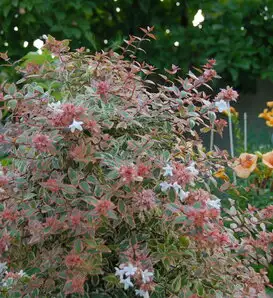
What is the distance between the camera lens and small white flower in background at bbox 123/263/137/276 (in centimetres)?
184

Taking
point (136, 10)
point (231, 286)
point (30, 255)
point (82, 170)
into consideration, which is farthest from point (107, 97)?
point (136, 10)

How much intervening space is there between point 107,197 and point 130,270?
23cm

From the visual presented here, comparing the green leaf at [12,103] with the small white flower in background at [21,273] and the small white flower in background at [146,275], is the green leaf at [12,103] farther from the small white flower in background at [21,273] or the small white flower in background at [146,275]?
the small white flower in background at [146,275]

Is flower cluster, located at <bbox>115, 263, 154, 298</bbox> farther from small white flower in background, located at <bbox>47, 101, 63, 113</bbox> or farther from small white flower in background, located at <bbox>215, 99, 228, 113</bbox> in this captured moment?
small white flower in background, located at <bbox>215, 99, 228, 113</bbox>

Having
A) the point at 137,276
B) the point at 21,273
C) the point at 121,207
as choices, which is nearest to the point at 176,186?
the point at 121,207

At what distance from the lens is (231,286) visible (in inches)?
87.8

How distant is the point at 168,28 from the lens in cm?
577

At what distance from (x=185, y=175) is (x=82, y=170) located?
35 centimetres

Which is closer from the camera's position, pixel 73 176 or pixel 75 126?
pixel 75 126

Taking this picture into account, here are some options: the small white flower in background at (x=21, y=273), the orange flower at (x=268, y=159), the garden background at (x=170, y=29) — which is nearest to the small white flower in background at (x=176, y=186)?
the small white flower in background at (x=21, y=273)

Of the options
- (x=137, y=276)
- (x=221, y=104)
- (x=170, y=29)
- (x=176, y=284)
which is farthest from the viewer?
(x=170, y=29)

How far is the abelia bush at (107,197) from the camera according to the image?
1925 mm

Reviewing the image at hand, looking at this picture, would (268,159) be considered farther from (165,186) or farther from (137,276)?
(137,276)

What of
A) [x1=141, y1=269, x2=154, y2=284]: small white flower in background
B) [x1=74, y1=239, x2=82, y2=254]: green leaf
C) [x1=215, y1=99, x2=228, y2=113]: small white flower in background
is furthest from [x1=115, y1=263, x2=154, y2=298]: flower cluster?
[x1=215, y1=99, x2=228, y2=113]: small white flower in background
